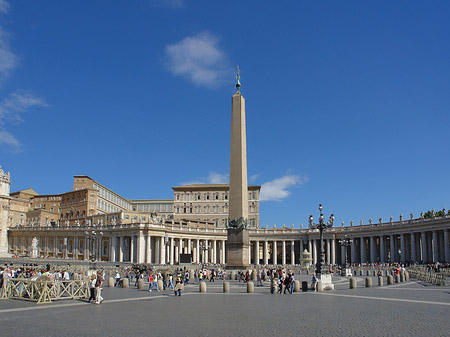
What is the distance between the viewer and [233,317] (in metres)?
13.1

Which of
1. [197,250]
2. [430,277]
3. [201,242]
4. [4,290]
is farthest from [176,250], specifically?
[4,290]

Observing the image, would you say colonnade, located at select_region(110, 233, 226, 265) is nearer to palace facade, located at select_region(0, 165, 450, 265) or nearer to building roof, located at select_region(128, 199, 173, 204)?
palace facade, located at select_region(0, 165, 450, 265)

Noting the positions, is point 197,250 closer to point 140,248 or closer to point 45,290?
point 140,248

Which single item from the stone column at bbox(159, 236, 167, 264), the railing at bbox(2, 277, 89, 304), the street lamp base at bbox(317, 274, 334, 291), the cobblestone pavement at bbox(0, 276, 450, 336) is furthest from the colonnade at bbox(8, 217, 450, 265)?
the railing at bbox(2, 277, 89, 304)

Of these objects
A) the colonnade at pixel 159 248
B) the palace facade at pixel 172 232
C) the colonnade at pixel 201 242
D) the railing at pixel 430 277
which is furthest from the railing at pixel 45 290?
the colonnade at pixel 201 242

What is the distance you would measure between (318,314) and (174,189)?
8430 centimetres

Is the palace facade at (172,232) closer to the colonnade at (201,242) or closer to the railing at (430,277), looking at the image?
the colonnade at (201,242)

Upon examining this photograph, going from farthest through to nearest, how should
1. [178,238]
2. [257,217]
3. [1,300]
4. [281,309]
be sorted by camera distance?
1. [257,217]
2. [178,238]
3. [1,300]
4. [281,309]

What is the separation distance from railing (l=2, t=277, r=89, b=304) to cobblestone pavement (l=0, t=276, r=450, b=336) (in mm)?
630

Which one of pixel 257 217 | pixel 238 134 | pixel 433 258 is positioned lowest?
pixel 433 258

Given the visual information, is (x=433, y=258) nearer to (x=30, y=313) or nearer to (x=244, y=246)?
(x=244, y=246)

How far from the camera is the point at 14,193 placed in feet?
354

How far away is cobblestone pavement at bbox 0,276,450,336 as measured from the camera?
423 inches

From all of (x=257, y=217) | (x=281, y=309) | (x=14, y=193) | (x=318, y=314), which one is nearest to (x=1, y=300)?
(x=281, y=309)
